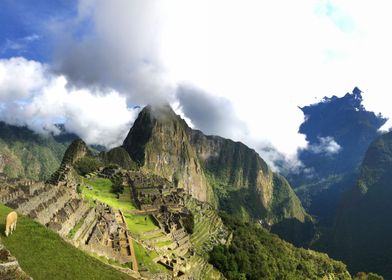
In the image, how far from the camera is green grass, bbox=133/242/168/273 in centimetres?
5441

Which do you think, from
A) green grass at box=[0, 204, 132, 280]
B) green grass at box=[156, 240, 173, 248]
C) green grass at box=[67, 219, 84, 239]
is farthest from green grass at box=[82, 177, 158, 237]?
green grass at box=[0, 204, 132, 280]

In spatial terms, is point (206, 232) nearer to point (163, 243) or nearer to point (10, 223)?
point (163, 243)

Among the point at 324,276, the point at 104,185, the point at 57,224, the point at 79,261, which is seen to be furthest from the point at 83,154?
the point at 79,261

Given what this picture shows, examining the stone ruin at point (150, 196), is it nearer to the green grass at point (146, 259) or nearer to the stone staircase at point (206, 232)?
the stone staircase at point (206, 232)

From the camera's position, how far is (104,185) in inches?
4400

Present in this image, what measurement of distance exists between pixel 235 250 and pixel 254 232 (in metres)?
44.1

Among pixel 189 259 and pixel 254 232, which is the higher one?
pixel 254 232

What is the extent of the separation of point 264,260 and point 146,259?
210 feet

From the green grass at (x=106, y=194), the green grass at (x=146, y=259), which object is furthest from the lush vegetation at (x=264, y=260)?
the green grass at (x=146, y=259)

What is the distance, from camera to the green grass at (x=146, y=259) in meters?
54.4

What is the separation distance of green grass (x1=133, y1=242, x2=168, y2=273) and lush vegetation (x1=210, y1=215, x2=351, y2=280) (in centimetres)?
2918

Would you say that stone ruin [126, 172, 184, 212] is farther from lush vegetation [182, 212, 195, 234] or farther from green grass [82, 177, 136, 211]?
lush vegetation [182, 212, 195, 234]

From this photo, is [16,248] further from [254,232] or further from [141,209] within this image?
[254,232]

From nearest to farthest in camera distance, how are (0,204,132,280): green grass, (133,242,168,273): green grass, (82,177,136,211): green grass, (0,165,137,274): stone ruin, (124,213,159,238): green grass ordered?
(0,204,132,280): green grass < (0,165,137,274): stone ruin < (133,242,168,273): green grass < (124,213,159,238): green grass < (82,177,136,211): green grass
